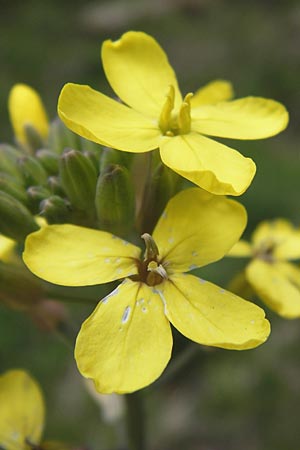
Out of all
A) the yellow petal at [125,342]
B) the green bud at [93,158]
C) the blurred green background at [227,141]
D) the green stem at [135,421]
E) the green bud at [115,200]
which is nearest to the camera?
the yellow petal at [125,342]

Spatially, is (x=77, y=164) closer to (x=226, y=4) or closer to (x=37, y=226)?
(x=37, y=226)

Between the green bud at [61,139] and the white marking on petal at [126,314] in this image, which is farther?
the green bud at [61,139]

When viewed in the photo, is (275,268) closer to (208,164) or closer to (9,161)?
(208,164)

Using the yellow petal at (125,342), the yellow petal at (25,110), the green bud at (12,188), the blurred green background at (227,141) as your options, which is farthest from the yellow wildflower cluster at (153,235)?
the blurred green background at (227,141)

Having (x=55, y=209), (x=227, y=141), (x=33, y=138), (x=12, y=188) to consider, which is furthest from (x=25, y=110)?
(x=227, y=141)

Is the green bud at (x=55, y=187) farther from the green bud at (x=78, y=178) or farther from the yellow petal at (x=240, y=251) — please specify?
the yellow petal at (x=240, y=251)

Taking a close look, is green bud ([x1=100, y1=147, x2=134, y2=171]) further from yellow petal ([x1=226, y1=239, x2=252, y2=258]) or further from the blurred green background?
the blurred green background
